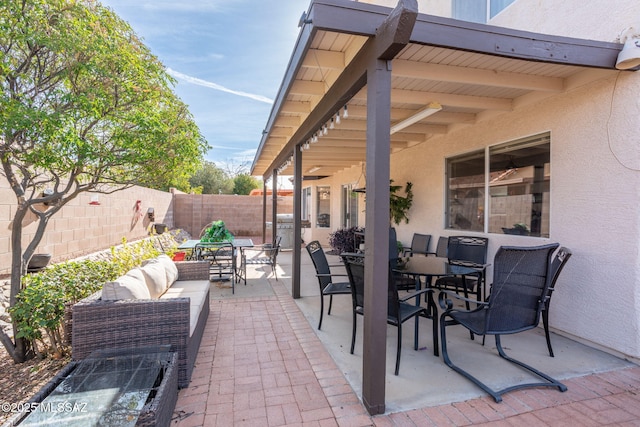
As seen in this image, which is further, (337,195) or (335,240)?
(337,195)

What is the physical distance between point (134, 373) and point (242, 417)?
788 mm

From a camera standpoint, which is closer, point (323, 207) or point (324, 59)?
point (324, 59)

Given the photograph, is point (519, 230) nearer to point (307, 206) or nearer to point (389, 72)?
point (389, 72)

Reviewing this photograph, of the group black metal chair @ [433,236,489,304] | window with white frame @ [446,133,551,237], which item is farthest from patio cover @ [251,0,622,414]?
black metal chair @ [433,236,489,304]

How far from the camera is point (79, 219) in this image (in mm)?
6145

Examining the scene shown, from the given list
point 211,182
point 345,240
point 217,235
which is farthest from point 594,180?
point 211,182

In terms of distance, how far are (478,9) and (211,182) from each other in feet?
79.6

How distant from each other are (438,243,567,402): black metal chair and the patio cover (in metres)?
0.90

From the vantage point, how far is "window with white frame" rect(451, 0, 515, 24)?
441 cm

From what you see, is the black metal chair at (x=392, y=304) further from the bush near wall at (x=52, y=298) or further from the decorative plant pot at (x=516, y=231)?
the bush near wall at (x=52, y=298)

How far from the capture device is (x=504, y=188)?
4438 mm

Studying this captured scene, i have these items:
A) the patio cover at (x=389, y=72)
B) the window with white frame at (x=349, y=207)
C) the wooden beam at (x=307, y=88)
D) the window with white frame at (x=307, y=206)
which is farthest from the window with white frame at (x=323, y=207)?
the wooden beam at (x=307, y=88)

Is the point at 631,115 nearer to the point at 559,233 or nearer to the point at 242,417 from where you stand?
the point at 559,233

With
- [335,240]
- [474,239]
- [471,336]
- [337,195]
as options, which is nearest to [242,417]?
[471,336]
